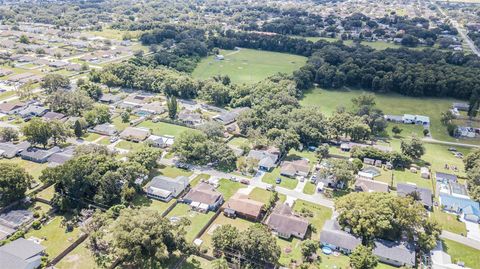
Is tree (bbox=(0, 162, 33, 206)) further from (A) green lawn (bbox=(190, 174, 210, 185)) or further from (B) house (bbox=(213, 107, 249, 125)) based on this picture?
(B) house (bbox=(213, 107, 249, 125))

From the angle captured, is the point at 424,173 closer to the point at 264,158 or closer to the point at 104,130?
the point at 264,158

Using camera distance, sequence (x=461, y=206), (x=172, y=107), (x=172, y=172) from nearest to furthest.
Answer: (x=461, y=206)
(x=172, y=172)
(x=172, y=107)

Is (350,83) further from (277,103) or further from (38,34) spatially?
(38,34)

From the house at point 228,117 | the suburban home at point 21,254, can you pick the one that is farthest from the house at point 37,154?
the house at point 228,117

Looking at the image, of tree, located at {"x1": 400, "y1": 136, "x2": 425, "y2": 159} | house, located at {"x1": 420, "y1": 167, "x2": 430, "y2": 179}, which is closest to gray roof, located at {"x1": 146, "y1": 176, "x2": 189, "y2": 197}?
house, located at {"x1": 420, "y1": 167, "x2": 430, "y2": 179}

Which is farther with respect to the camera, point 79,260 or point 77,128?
point 77,128

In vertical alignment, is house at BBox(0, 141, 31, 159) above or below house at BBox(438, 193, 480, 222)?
below

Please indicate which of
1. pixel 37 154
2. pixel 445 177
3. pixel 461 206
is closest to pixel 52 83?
pixel 37 154
